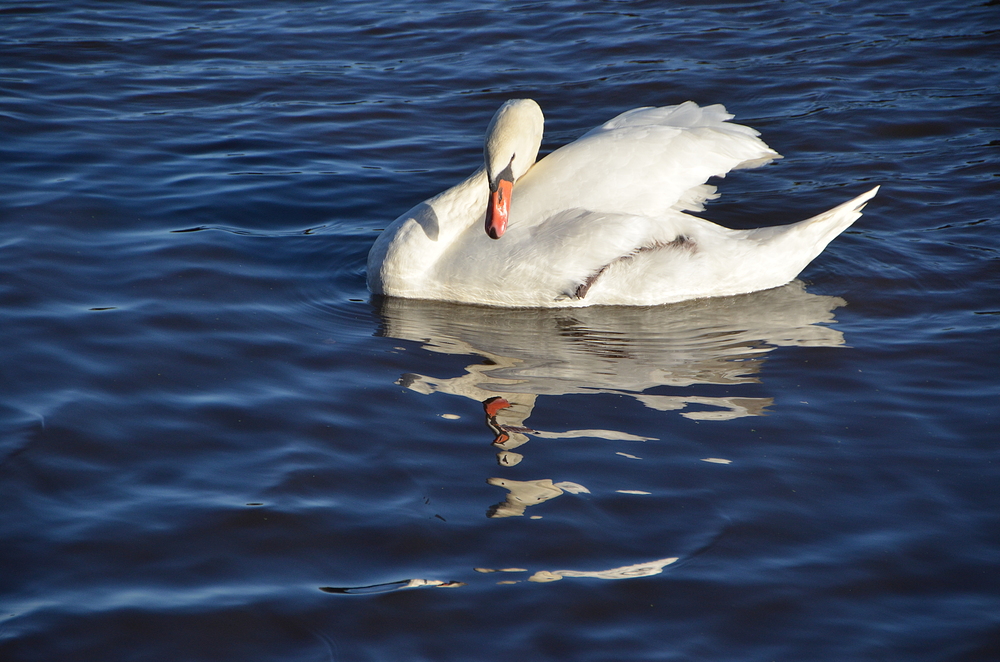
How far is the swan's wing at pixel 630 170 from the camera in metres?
6.14

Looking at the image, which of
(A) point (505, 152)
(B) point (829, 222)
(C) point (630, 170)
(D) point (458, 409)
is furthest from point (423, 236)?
(B) point (829, 222)

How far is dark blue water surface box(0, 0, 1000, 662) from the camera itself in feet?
12.0

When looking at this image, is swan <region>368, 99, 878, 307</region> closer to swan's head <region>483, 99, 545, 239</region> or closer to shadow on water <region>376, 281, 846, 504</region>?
swan's head <region>483, 99, 545, 239</region>

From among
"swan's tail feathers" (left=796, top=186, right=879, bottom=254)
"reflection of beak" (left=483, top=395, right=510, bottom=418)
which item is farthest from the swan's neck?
"swan's tail feathers" (left=796, top=186, right=879, bottom=254)

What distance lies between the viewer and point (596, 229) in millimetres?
6074

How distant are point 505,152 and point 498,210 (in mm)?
348

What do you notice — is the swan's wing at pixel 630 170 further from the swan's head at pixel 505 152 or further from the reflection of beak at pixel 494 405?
the reflection of beak at pixel 494 405

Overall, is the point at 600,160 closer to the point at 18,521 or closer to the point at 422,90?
the point at 18,521

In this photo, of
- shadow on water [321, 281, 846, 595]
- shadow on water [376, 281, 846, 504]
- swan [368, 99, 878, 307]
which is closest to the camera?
shadow on water [321, 281, 846, 595]

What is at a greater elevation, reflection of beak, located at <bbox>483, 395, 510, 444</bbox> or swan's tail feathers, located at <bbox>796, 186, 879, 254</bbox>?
swan's tail feathers, located at <bbox>796, 186, 879, 254</bbox>

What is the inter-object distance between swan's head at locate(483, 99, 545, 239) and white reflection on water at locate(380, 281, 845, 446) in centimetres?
64

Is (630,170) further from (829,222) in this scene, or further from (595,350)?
(829,222)

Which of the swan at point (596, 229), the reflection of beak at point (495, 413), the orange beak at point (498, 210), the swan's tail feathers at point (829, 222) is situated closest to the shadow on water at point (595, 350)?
the reflection of beak at point (495, 413)

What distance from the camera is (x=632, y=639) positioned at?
3.53 m
